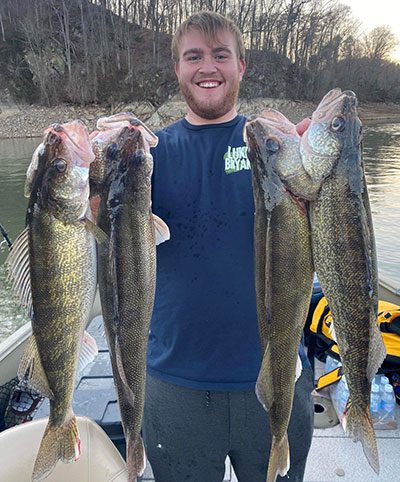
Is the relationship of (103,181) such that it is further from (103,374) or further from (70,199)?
(103,374)

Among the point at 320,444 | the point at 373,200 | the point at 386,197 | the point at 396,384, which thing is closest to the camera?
the point at 320,444

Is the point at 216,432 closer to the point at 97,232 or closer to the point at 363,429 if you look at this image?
the point at 363,429

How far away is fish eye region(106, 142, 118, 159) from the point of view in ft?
5.80

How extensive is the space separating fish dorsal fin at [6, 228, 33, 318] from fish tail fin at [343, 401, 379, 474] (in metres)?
1.35

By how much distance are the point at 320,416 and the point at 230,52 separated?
3.32 m

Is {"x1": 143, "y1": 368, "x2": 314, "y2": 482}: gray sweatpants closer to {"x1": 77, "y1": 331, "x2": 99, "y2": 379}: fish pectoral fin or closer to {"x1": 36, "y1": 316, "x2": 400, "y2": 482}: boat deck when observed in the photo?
{"x1": 77, "y1": 331, "x2": 99, "y2": 379}: fish pectoral fin

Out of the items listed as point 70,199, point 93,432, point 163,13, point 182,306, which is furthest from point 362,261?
point 163,13

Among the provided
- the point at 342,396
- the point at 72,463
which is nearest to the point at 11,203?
the point at 342,396

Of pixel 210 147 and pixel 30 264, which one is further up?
pixel 210 147

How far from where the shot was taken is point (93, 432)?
8.36 feet

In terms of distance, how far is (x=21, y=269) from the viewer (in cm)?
180

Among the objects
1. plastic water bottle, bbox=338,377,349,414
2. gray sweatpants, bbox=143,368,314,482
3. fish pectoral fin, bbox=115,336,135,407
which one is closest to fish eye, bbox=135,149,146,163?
fish pectoral fin, bbox=115,336,135,407

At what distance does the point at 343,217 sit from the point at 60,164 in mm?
1081

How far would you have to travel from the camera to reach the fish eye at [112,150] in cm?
177
